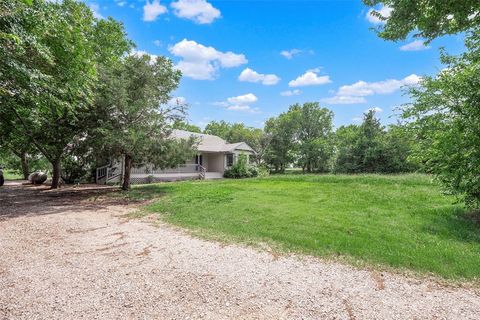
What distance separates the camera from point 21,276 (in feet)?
13.7

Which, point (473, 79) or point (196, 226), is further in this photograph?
point (196, 226)

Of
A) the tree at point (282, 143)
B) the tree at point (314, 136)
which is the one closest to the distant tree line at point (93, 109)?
the tree at point (314, 136)

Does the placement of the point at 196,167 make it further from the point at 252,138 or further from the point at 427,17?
the point at 427,17

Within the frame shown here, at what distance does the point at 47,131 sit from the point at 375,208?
13.7 m

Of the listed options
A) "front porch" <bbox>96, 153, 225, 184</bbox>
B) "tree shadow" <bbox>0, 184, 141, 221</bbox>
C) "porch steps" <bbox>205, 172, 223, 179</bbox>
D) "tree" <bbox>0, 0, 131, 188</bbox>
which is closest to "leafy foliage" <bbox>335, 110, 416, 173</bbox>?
"porch steps" <bbox>205, 172, 223, 179</bbox>

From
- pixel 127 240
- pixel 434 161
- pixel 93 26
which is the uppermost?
pixel 93 26

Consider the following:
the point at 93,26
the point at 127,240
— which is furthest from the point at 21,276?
the point at 93,26

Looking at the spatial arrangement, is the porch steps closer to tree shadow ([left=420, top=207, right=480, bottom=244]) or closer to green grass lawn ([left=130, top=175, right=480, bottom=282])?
green grass lawn ([left=130, top=175, right=480, bottom=282])

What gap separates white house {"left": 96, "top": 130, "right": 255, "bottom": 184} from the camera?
19.4 m

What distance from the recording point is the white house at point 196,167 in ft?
63.6

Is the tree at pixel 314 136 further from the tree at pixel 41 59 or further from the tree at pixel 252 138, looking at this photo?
the tree at pixel 41 59

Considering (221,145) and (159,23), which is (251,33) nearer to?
(159,23)

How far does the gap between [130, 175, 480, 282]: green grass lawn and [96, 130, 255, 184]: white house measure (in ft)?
25.0

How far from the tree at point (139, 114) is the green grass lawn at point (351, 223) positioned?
2.45 m
